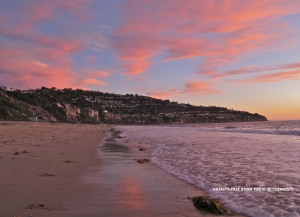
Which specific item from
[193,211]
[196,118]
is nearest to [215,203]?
[193,211]

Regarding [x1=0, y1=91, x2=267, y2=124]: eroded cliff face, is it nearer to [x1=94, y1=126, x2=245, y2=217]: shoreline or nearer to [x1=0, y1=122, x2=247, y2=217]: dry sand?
[x1=0, y1=122, x2=247, y2=217]: dry sand

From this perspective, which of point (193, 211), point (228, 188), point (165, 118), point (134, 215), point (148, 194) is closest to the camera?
point (134, 215)

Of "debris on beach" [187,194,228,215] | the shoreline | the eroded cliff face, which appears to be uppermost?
the eroded cliff face

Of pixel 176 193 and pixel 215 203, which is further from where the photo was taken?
pixel 176 193

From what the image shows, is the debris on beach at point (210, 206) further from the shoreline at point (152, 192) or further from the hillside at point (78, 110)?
the hillside at point (78, 110)

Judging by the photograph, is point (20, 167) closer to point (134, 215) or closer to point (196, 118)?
point (134, 215)

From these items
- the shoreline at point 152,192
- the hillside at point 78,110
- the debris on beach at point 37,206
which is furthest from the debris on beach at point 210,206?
the hillside at point 78,110

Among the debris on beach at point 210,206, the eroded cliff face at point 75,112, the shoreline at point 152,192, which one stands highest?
the eroded cliff face at point 75,112

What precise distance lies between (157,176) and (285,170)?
3803 mm

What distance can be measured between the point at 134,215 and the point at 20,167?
468 centimetres

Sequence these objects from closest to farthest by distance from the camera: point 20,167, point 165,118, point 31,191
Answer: point 31,191 → point 20,167 → point 165,118

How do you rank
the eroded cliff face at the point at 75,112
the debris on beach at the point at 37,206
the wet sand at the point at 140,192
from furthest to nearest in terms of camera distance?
the eroded cliff face at the point at 75,112 < the wet sand at the point at 140,192 < the debris on beach at the point at 37,206

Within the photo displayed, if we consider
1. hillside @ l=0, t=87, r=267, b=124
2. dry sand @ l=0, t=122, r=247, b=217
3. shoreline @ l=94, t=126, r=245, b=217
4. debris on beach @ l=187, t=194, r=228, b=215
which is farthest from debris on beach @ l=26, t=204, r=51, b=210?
hillside @ l=0, t=87, r=267, b=124

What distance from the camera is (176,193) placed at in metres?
5.61
